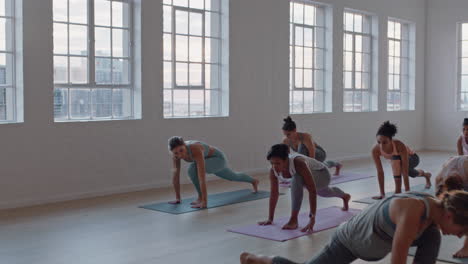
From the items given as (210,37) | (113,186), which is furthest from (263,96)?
(113,186)

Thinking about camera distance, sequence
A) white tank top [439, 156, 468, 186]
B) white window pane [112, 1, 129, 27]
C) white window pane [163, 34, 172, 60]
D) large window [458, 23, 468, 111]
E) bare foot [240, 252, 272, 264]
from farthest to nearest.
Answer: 1. large window [458, 23, 468, 111]
2. white window pane [163, 34, 172, 60]
3. white window pane [112, 1, 129, 27]
4. white tank top [439, 156, 468, 186]
5. bare foot [240, 252, 272, 264]

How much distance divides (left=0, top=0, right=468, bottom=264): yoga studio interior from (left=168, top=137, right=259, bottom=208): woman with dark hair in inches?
0.6

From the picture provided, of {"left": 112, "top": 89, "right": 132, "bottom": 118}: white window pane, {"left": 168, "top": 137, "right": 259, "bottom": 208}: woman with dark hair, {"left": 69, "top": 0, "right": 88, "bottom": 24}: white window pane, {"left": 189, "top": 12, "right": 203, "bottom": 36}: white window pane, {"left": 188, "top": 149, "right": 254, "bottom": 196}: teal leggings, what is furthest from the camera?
{"left": 189, "top": 12, "right": 203, "bottom": 36}: white window pane

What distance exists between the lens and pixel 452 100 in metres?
11.0

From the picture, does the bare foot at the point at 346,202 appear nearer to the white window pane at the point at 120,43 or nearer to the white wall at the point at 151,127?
the white wall at the point at 151,127

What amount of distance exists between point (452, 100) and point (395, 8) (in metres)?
2.07

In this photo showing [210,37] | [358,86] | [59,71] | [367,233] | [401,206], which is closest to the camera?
[401,206]

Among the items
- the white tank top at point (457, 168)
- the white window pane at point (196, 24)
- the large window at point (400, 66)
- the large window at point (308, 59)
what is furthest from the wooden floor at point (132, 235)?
the large window at point (400, 66)

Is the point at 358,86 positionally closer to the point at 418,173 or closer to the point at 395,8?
the point at 395,8

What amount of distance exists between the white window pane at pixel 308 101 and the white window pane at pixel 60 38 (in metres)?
4.08

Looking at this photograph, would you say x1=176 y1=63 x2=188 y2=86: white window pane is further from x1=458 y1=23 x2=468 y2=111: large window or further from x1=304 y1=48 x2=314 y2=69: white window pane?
x1=458 y1=23 x2=468 y2=111: large window

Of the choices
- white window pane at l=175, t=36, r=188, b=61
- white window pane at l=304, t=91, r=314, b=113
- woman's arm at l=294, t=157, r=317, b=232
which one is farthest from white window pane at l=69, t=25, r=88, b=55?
white window pane at l=304, t=91, r=314, b=113

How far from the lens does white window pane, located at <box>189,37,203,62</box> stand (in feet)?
23.6

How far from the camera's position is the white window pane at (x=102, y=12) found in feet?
20.4
